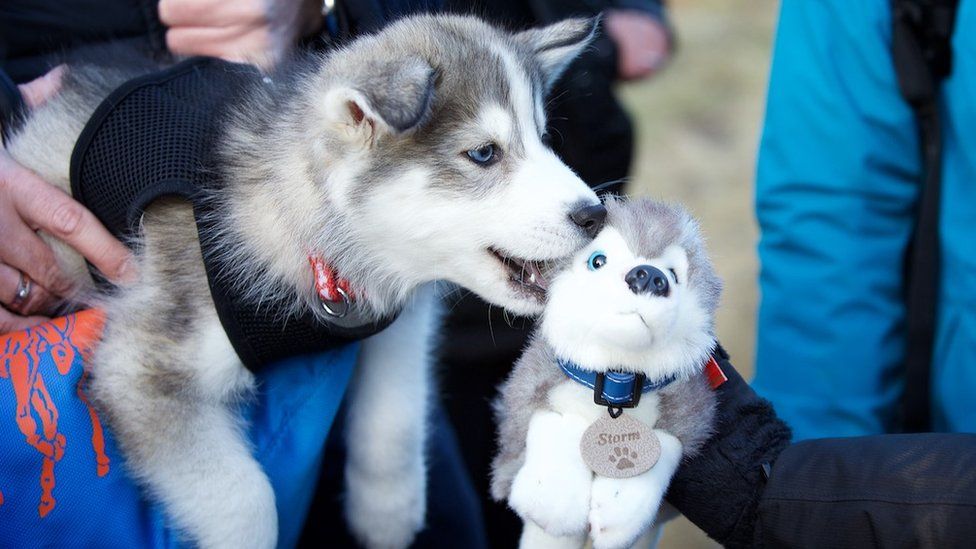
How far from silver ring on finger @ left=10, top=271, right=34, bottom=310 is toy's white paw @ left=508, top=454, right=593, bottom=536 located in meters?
1.45

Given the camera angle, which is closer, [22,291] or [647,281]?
[647,281]

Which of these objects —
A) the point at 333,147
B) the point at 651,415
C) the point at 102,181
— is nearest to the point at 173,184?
the point at 102,181

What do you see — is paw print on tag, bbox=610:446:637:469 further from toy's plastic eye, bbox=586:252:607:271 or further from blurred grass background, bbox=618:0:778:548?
blurred grass background, bbox=618:0:778:548

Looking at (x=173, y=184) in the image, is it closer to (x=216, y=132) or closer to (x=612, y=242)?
(x=216, y=132)

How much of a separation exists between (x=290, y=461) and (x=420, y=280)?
1.75 ft

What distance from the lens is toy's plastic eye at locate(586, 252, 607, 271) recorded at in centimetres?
162

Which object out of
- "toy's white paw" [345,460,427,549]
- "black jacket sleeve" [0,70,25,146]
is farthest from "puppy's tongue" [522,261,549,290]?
"black jacket sleeve" [0,70,25,146]

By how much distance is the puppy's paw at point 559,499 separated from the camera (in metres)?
1.55

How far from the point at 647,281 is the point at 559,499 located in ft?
1.27

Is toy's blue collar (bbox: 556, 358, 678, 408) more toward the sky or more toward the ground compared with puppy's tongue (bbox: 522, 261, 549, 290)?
more toward the sky

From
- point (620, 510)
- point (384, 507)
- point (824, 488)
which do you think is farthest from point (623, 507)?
point (384, 507)

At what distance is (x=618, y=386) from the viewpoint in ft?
5.23

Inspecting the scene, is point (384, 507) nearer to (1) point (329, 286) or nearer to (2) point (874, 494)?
(1) point (329, 286)

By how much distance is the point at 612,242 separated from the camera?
1.63 m
